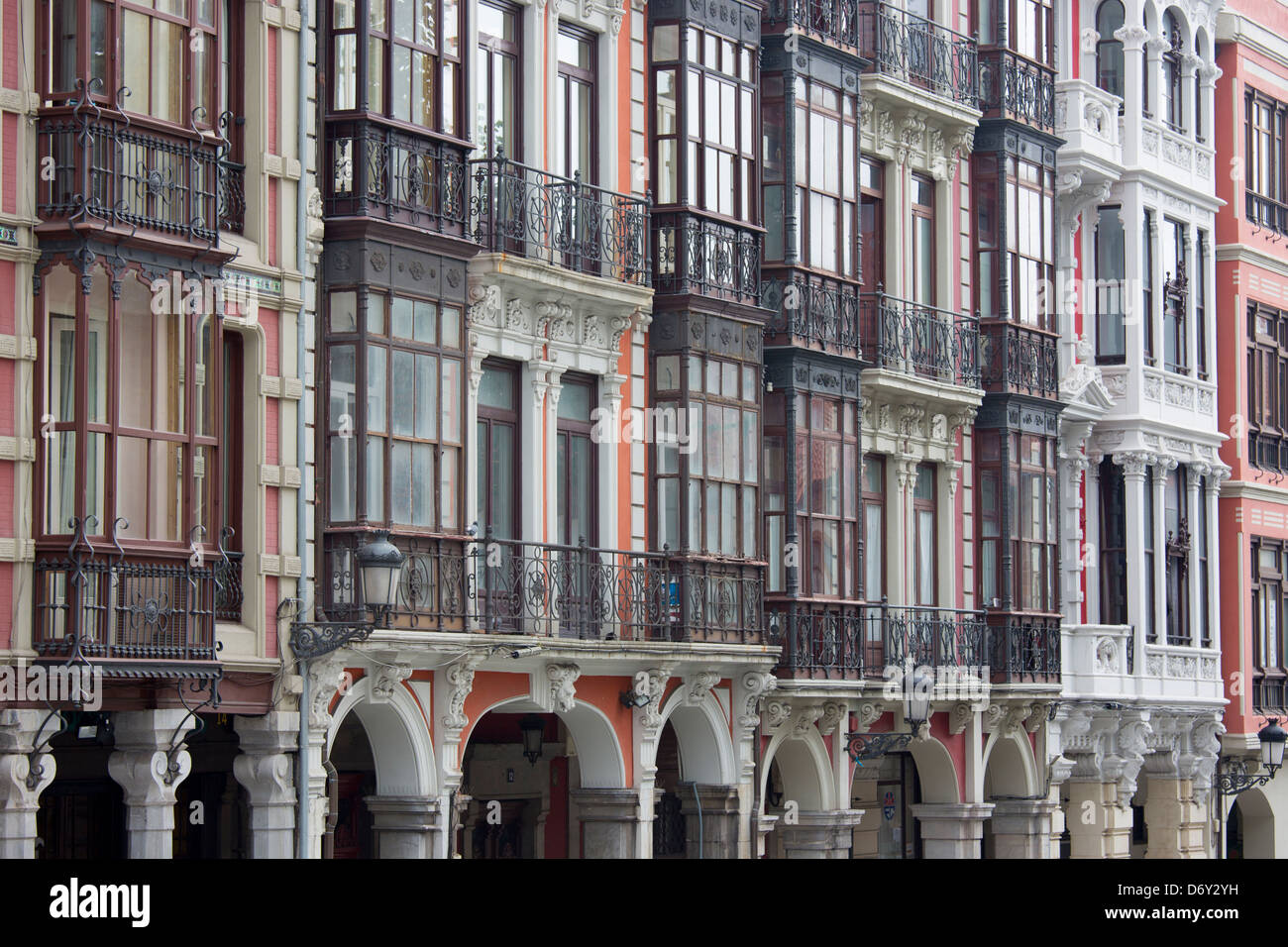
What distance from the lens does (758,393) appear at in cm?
2603

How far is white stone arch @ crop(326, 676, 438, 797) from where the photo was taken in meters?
21.2

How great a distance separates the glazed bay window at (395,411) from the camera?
20.5 metres

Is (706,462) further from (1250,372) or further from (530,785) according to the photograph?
(1250,372)

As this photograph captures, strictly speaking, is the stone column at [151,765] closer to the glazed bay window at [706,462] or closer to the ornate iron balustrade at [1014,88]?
the glazed bay window at [706,462]

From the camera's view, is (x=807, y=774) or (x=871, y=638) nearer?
(x=807, y=774)

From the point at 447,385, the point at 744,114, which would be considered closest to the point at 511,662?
the point at 447,385

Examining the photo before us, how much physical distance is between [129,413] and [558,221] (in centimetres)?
626

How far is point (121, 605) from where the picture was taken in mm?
17766

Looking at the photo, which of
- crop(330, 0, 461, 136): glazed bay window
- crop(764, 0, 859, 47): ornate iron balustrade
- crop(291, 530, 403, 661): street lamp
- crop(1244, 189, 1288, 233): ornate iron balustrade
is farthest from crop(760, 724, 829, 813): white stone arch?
crop(1244, 189, 1288, 233): ornate iron balustrade

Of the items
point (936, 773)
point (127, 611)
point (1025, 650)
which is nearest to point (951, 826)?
point (936, 773)

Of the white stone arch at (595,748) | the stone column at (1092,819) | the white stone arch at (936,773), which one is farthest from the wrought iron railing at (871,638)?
the stone column at (1092,819)

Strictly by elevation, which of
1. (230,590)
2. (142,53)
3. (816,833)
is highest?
(142,53)

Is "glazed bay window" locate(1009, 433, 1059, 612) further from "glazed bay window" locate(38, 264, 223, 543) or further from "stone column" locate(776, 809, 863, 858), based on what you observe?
"glazed bay window" locate(38, 264, 223, 543)
